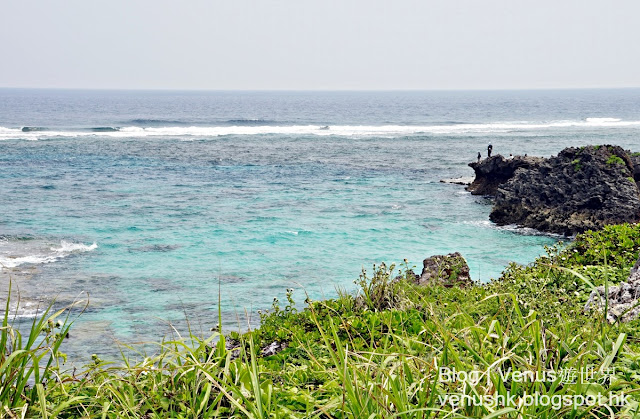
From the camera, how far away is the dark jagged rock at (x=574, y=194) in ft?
66.3

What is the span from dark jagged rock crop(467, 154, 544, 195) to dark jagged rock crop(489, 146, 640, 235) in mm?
4050

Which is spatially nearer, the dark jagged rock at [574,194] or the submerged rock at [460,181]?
the dark jagged rock at [574,194]

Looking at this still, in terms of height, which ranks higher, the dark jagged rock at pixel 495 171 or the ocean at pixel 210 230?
the dark jagged rock at pixel 495 171

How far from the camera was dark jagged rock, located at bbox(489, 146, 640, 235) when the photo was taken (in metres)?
20.2

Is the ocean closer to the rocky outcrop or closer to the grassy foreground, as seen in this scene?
the grassy foreground

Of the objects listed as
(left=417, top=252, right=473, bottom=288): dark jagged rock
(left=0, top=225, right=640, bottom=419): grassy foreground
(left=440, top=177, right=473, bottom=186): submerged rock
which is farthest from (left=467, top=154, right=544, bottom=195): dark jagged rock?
(left=0, top=225, right=640, bottom=419): grassy foreground

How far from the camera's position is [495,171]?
2844 centimetres

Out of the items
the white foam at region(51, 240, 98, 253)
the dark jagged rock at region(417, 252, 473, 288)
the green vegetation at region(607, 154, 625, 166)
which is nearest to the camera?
the dark jagged rock at region(417, 252, 473, 288)

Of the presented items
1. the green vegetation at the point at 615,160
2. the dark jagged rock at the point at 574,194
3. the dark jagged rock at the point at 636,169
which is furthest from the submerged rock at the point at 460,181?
the green vegetation at the point at 615,160

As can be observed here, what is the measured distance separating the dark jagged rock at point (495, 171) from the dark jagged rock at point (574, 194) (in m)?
4.05

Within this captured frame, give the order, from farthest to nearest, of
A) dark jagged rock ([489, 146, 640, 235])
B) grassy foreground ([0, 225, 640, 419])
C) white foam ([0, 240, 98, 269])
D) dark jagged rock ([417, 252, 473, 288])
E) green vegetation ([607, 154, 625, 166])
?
green vegetation ([607, 154, 625, 166])
dark jagged rock ([489, 146, 640, 235])
white foam ([0, 240, 98, 269])
dark jagged rock ([417, 252, 473, 288])
grassy foreground ([0, 225, 640, 419])

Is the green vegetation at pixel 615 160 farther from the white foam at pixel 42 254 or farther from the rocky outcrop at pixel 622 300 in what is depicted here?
the white foam at pixel 42 254

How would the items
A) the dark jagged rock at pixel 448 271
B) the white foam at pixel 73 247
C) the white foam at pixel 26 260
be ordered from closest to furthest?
the dark jagged rock at pixel 448 271 → the white foam at pixel 26 260 → the white foam at pixel 73 247

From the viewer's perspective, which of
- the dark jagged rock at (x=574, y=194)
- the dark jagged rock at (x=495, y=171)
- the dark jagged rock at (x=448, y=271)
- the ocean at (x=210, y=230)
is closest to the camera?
the dark jagged rock at (x=448, y=271)
